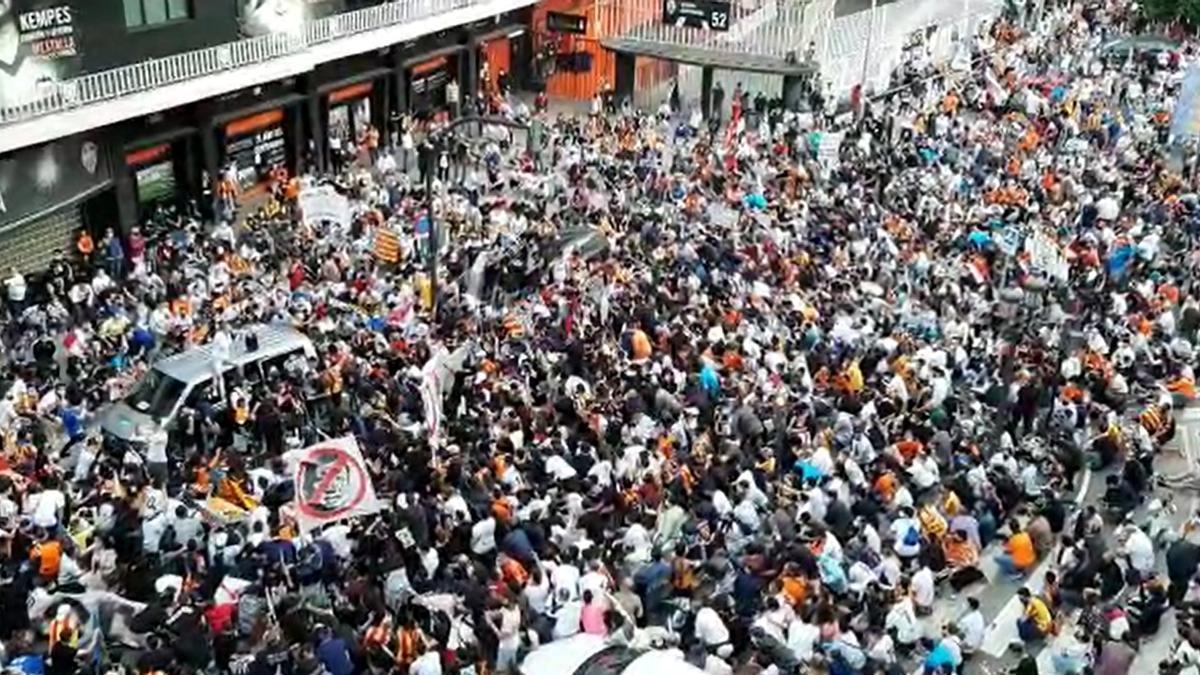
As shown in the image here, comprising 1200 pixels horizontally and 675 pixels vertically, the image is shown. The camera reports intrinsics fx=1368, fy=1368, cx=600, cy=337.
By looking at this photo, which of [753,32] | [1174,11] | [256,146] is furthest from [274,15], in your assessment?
[1174,11]

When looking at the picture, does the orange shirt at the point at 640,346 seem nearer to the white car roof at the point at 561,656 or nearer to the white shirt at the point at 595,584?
the white shirt at the point at 595,584

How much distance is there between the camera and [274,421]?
17.2 meters

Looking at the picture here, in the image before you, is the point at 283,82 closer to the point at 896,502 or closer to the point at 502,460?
the point at 502,460

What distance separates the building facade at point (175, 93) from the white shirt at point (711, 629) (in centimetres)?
1376

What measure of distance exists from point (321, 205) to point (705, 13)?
51.5 feet

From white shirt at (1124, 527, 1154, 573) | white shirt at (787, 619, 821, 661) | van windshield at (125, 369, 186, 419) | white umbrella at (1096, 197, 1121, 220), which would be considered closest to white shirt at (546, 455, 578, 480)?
white shirt at (787, 619, 821, 661)

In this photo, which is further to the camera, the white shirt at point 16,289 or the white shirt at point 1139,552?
the white shirt at point 16,289

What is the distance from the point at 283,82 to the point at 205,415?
13.1 m

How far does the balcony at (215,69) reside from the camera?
862 inches

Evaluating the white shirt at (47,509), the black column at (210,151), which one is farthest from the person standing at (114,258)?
the white shirt at (47,509)

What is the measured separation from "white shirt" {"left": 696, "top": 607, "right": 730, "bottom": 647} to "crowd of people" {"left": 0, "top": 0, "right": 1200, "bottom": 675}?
0.18ft

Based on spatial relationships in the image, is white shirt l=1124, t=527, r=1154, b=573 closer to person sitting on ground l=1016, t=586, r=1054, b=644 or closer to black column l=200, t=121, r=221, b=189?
person sitting on ground l=1016, t=586, r=1054, b=644

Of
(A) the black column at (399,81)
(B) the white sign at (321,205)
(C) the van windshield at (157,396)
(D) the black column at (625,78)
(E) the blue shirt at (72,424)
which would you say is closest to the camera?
(E) the blue shirt at (72,424)

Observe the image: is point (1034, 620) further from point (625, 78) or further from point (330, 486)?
point (625, 78)
